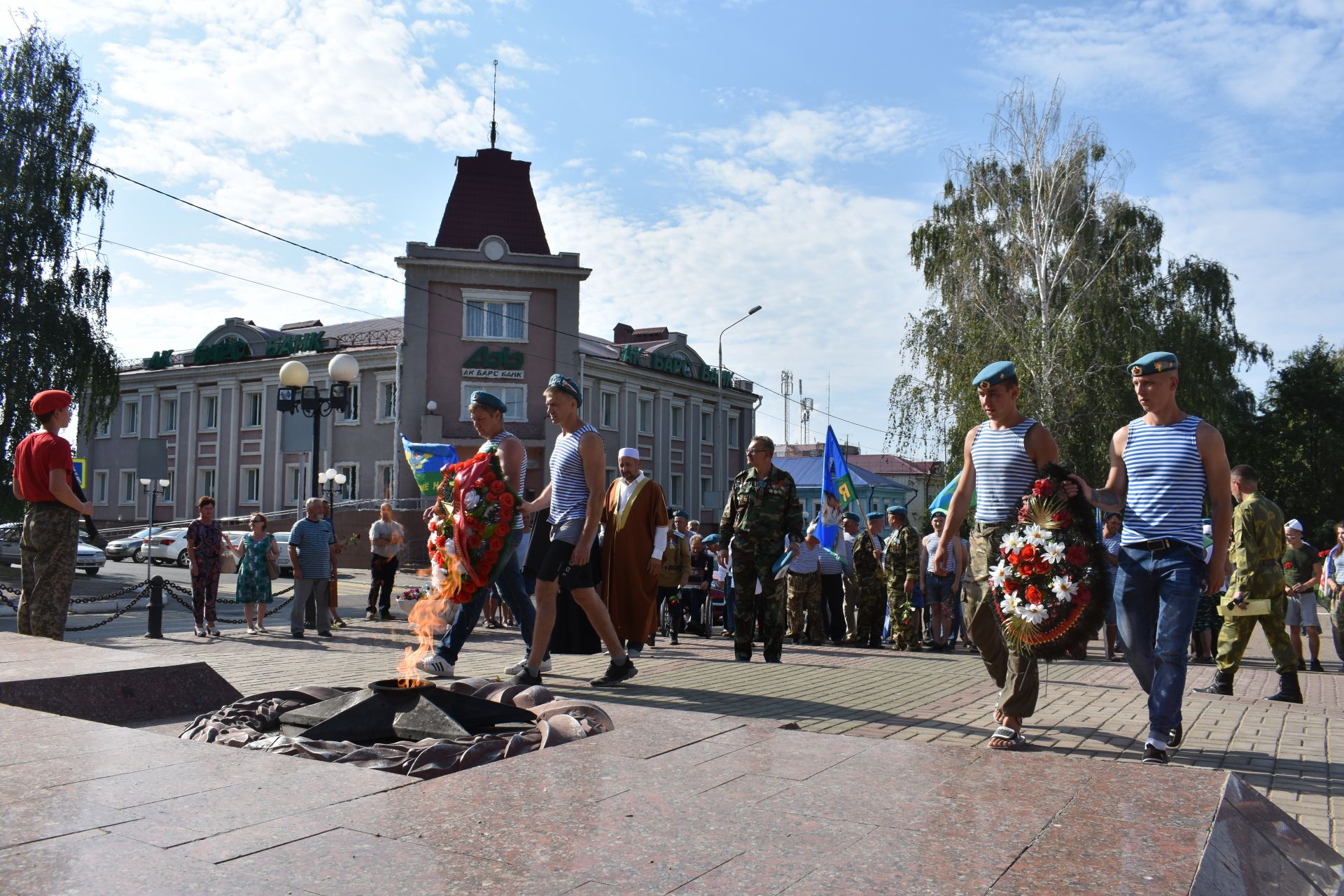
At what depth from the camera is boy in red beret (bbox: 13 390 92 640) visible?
7.75 metres

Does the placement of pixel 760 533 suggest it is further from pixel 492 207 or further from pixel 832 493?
pixel 492 207

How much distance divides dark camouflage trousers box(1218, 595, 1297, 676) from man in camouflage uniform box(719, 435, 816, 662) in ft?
11.7

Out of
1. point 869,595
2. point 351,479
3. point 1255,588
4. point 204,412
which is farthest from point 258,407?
point 1255,588

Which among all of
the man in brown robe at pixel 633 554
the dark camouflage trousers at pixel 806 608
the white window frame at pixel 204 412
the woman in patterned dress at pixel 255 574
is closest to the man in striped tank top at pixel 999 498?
the man in brown robe at pixel 633 554

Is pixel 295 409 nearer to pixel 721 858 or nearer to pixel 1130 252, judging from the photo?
pixel 721 858

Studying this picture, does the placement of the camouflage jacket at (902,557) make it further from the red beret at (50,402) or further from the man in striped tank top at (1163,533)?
the red beret at (50,402)

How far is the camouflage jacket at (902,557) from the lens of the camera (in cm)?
1348

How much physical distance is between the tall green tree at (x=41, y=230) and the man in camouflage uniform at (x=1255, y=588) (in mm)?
27888

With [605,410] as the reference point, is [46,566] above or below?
below

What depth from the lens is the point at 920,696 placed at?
806 cm

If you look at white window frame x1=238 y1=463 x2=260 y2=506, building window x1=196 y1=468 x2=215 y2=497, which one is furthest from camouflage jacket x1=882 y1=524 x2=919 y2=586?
building window x1=196 y1=468 x2=215 y2=497

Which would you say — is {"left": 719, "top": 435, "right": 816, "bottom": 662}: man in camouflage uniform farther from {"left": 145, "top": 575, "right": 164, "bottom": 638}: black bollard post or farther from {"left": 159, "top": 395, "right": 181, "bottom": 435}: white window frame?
{"left": 159, "top": 395, "right": 181, "bottom": 435}: white window frame

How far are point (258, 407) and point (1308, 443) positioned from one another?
4516 cm

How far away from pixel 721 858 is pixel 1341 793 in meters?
3.74
